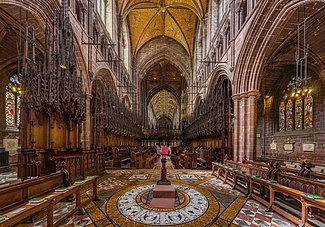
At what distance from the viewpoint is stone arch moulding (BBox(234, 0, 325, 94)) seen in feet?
22.1

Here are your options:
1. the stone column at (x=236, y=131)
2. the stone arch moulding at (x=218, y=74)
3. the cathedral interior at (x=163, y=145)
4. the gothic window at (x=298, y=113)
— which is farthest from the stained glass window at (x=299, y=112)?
the stone column at (x=236, y=131)

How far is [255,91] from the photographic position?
8.78 meters

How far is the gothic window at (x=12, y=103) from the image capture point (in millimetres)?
12227

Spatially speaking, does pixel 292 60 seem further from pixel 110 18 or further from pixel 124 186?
pixel 110 18

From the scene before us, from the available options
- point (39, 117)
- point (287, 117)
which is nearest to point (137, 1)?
point (39, 117)

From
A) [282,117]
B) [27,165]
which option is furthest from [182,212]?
[282,117]

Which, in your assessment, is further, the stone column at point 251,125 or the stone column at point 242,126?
the stone column at point 242,126

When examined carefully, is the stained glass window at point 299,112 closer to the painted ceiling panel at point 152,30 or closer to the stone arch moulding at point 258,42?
the stone arch moulding at point 258,42

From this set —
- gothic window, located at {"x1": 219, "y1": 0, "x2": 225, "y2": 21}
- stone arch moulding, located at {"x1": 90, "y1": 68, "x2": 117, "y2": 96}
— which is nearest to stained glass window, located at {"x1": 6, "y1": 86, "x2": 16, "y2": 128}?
stone arch moulding, located at {"x1": 90, "y1": 68, "x2": 117, "y2": 96}

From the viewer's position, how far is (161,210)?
415 cm

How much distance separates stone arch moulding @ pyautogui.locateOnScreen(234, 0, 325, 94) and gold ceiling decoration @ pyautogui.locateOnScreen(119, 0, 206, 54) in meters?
11.5

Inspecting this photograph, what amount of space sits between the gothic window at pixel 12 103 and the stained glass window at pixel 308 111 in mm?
20321

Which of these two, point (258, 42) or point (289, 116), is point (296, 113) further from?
point (258, 42)

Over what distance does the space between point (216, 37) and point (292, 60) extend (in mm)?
5635
